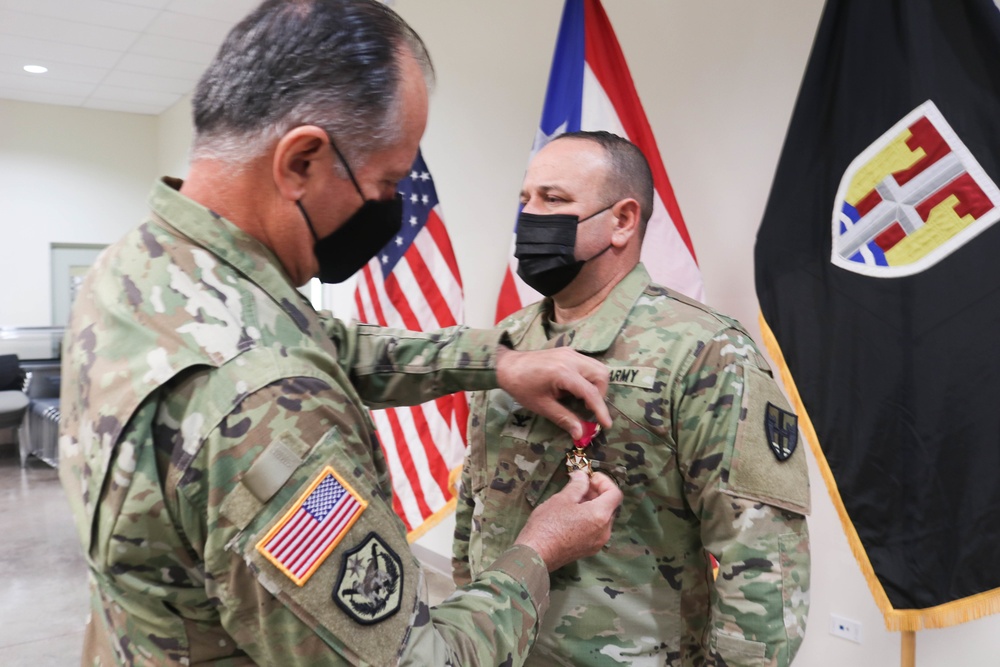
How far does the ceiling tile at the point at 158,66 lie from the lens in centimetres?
703

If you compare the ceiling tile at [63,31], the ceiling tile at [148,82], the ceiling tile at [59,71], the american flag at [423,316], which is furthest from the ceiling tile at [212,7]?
the american flag at [423,316]

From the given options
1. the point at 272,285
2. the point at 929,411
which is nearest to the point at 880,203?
the point at 929,411

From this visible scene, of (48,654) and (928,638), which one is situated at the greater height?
(928,638)

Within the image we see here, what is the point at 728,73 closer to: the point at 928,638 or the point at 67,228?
the point at 928,638

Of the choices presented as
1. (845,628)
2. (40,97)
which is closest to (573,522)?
(845,628)

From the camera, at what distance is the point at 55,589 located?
446cm

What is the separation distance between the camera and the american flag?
3611mm

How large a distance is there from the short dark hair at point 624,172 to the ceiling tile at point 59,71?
23.7 feet

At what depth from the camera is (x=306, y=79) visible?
34.6 inches

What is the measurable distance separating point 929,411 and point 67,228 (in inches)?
381

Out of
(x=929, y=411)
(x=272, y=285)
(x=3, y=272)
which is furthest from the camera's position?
(x=3, y=272)

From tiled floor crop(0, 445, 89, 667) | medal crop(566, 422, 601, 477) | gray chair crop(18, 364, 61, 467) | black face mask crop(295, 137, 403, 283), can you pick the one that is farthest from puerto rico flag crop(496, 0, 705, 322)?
gray chair crop(18, 364, 61, 467)

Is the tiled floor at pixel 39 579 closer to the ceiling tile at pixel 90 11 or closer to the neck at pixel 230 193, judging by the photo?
the neck at pixel 230 193

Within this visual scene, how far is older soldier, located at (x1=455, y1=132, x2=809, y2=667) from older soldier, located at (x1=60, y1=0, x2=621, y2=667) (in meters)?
0.46
